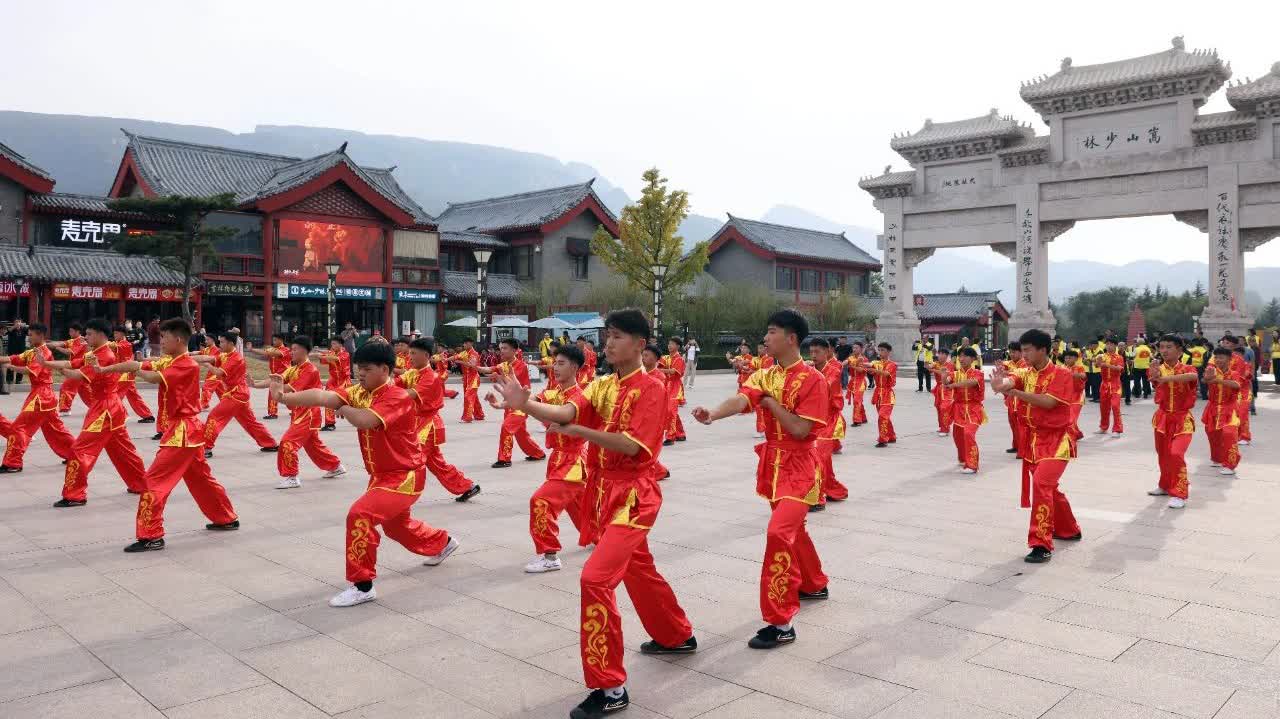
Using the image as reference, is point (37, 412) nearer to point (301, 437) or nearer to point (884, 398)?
point (301, 437)

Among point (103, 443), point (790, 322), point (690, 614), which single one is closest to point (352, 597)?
point (690, 614)

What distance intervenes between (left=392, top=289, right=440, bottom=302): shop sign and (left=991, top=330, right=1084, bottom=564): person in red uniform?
3250cm

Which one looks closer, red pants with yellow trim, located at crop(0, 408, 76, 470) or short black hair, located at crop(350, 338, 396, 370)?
short black hair, located at crop(350, 338, 396, 370)

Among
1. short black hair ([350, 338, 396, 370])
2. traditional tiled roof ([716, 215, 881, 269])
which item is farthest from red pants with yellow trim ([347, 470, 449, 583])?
traditional tiled roof ([716, 215, 881, 269])

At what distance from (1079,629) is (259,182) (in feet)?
120

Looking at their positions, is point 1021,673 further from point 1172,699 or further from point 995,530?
point 995,530

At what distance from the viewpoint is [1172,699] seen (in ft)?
12.9

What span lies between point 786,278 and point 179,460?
47.0 meters

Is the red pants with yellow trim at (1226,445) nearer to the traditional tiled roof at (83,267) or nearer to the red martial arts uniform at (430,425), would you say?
the red martial arts uniform at (430,425)

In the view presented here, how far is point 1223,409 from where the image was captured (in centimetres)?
970

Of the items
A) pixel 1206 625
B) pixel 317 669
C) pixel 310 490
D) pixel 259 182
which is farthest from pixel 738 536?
pixel 259 182

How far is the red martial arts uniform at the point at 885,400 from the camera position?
539 inches

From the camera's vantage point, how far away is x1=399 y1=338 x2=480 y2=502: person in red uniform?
28.2ft

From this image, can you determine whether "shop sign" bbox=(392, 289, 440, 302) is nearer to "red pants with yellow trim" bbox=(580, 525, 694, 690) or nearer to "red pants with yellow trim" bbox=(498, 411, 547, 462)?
"red pants with yellow trim" bbox=(498, 411, 547, 462)
